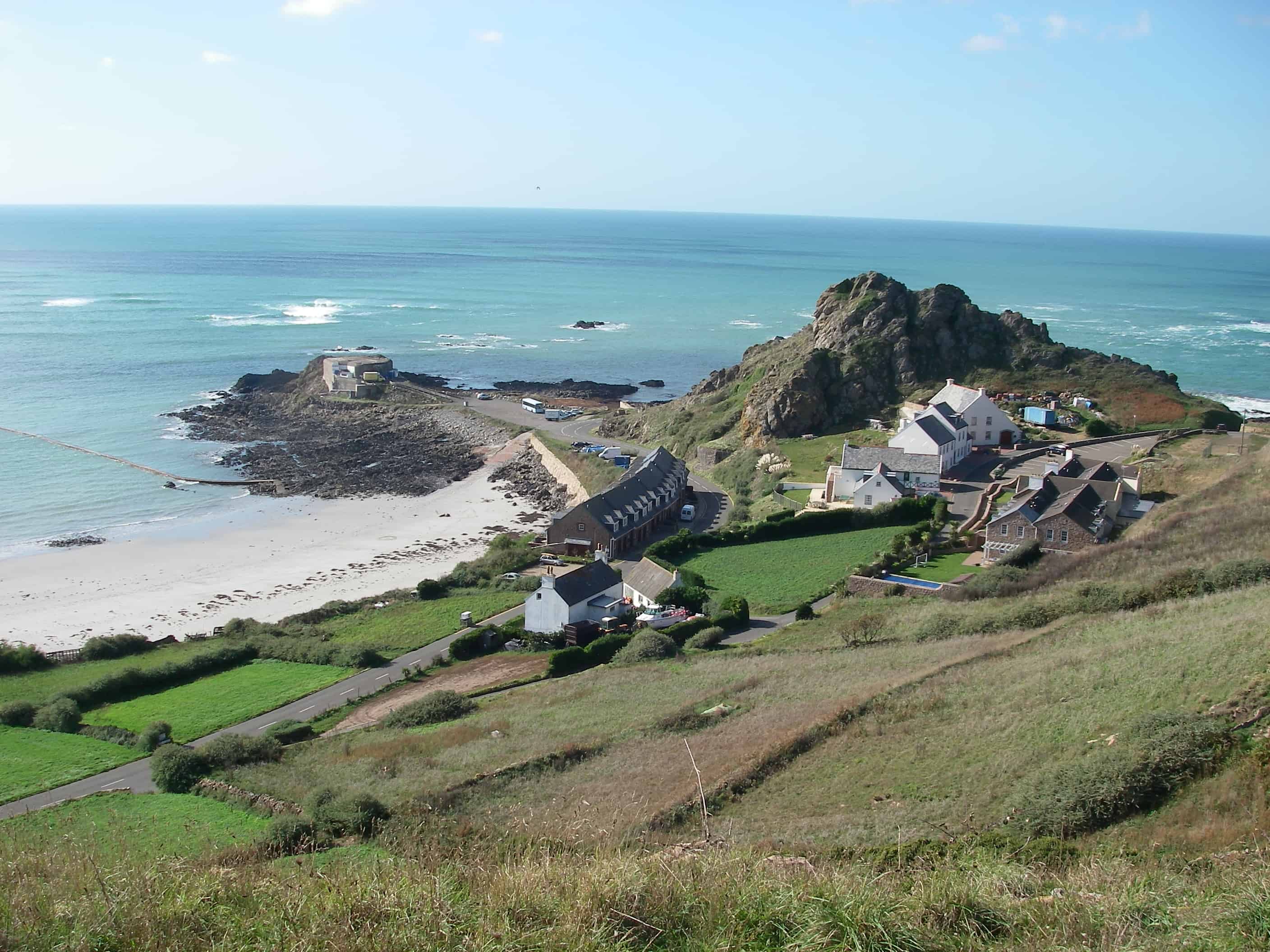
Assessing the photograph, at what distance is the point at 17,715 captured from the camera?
29.3 metres

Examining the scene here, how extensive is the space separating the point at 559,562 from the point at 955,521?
1766 cm

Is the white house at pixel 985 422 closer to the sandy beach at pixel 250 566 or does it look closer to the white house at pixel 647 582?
the sandy beach at pixel 250 566

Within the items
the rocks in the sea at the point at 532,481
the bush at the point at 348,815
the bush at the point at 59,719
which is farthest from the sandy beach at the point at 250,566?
the bush at the point at 348,815

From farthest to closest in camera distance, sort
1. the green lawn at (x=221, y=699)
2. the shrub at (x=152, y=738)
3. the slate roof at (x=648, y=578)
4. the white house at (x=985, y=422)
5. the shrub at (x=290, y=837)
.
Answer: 1. the white house at (x=985, y=422)
2. the slate roof at (x=648, y=578)
3. the green lawn at (x=221, y=699)
4. the shrub at (x=152, y=738)
5. the shrub at (x=290, y=837)

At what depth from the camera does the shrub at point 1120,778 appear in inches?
609

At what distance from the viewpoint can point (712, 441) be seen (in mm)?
66062

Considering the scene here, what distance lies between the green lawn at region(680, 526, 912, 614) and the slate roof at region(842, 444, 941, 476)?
14.9ft

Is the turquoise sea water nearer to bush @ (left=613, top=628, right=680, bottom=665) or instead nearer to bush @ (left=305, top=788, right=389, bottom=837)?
bush @ (left=613, top=628, right=680, bottom=665)

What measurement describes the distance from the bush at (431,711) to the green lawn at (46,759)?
268 inches

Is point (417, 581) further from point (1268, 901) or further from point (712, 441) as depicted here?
point (1268, 901)

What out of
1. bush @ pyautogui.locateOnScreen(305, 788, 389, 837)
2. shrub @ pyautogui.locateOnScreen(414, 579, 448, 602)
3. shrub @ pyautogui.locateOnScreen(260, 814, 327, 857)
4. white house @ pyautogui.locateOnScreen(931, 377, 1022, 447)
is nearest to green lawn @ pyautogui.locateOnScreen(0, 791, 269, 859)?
shrub @ pyautogui.locateOnScreen(260, 814, 327, 857)

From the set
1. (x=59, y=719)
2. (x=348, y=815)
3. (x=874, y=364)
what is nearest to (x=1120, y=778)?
(x=348, y=815)

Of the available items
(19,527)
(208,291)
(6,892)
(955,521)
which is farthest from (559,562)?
(208,291)

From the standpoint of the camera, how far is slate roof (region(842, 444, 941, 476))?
48.6m
